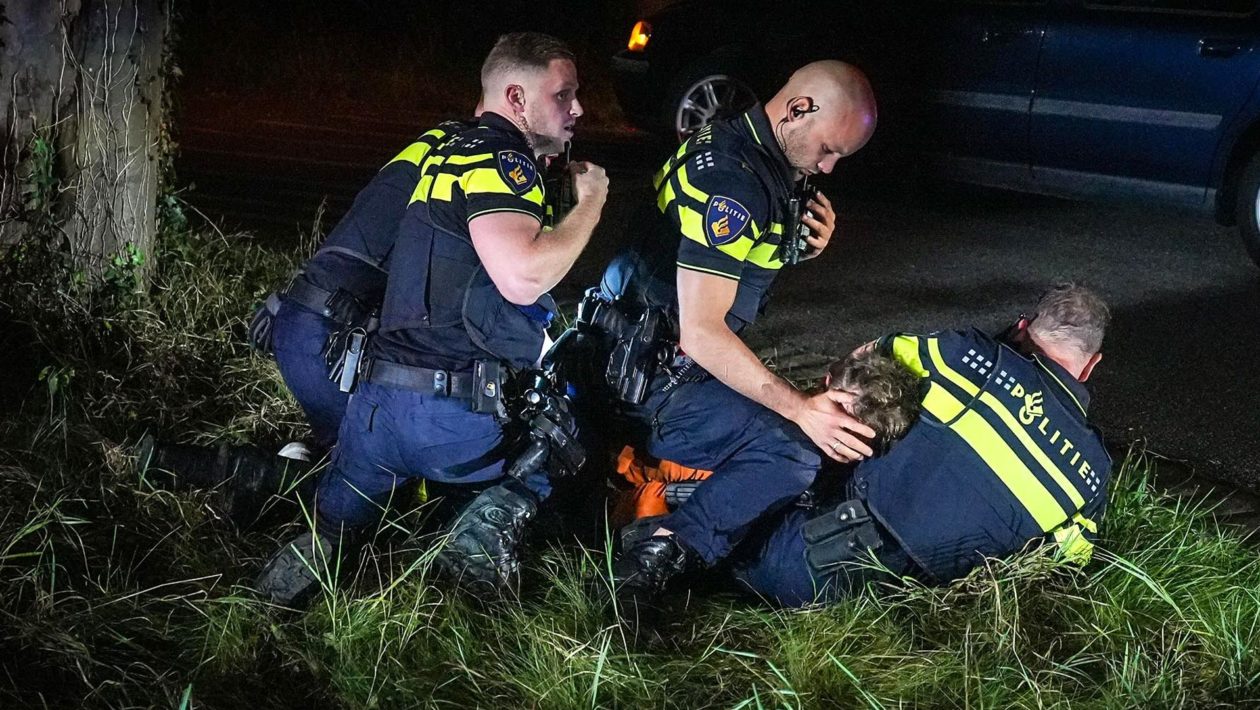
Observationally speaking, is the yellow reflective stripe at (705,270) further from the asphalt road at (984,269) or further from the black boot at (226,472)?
the black boot at (226,472)

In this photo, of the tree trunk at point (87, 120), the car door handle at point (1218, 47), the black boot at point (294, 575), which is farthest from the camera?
the car door handle at point (1218, 47)

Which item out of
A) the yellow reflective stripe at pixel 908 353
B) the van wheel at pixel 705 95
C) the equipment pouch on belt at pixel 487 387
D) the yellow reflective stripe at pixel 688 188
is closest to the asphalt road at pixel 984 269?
the yellow reflective stripe at pixel 688 188

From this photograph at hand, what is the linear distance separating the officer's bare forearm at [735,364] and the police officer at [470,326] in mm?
398

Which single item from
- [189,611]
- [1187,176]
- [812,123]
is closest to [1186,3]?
[1187,176]

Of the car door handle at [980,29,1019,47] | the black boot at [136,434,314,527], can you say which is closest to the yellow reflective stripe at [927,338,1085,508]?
the black boot at [136,434,314,527]

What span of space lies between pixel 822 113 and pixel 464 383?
119 cm

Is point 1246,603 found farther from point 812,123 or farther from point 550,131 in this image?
point 550,131

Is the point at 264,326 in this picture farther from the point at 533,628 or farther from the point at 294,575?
the point at 533,628

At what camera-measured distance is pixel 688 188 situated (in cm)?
327

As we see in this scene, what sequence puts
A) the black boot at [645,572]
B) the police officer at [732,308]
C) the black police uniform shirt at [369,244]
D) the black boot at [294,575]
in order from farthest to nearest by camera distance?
the black police uniform shirt at [369,244], the police officer at [732,308], the black boot at [645,572], the black boot at [294,575]

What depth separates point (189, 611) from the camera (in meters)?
2.79

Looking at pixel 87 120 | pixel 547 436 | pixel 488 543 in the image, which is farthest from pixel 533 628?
pixel 87 120

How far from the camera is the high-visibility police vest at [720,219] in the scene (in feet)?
10.4

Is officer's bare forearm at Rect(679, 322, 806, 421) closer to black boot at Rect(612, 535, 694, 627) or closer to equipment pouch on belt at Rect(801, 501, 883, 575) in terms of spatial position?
equipment pouch on belt at Rect(801, 501, 883, 575)
